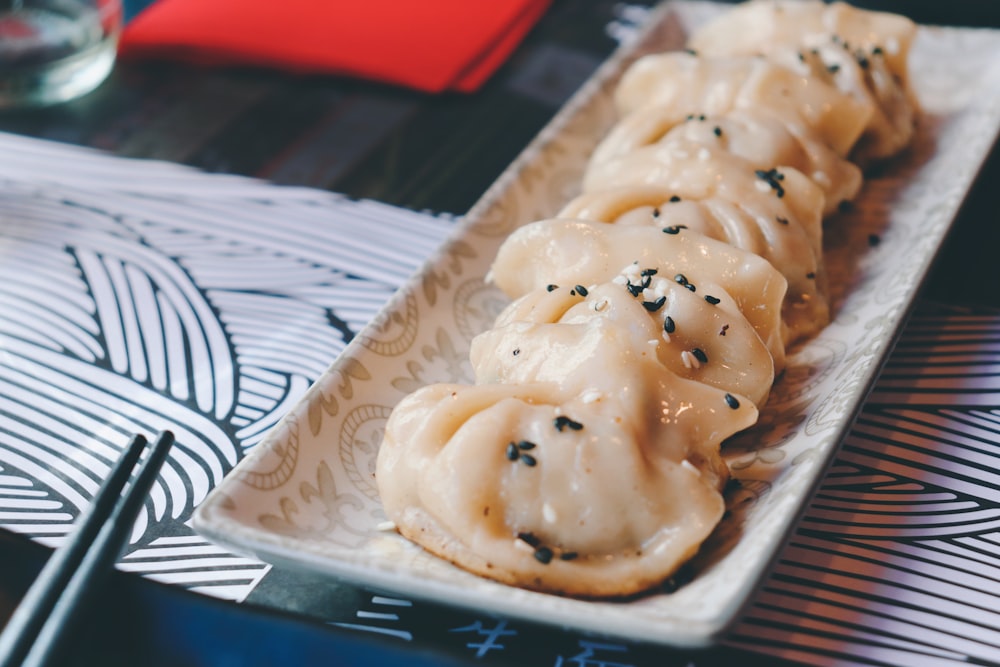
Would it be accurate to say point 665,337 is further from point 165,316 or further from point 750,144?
point 165,316

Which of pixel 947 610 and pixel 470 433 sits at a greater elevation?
pixel 470 433

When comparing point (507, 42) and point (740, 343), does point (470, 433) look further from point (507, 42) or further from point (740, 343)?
point (507, 42)

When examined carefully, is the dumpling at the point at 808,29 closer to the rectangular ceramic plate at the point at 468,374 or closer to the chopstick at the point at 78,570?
the rectangular ceramic plate at the point at 468,374

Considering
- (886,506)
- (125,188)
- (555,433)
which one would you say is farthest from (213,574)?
(125,188)

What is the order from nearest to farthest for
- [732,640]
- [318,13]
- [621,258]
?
[732,640], [621,258], [318,13]

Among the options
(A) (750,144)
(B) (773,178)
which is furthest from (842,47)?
(B) (773,178)

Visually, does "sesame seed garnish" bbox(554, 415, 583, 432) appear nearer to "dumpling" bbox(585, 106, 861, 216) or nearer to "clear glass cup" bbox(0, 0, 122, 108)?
"dumpling" bbox(585, 106, 861, 216)
